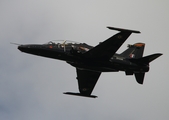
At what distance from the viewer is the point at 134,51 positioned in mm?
57906

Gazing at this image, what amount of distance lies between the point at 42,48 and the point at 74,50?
419 centimetres

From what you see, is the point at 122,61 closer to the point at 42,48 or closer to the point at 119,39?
the point at 119,39

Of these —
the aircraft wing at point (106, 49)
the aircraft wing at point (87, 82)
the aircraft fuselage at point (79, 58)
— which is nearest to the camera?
the aircraft wing at point (106, 49)

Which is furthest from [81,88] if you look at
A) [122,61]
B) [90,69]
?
[122,61]

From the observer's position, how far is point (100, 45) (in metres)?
52.3

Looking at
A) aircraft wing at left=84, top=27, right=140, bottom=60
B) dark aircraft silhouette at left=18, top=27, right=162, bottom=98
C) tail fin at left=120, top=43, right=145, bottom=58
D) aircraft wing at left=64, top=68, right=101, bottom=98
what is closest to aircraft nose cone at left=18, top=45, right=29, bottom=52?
dark aircraft silhouette at left=18, top=27, right=162, bottom=98

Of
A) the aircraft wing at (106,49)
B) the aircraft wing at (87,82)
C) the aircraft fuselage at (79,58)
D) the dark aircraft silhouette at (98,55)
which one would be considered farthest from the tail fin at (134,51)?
the aircraft wing at (87,82)

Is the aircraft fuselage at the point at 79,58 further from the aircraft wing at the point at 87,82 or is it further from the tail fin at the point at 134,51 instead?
the aircraft wing at the point at 87,82

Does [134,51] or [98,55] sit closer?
[98,55]

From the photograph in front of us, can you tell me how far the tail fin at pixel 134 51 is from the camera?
188ft

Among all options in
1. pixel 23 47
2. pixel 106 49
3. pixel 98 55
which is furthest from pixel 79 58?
pixel 23 47

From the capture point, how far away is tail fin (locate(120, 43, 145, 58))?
188 ft

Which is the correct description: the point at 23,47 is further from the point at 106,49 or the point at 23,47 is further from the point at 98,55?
the point at 106,49

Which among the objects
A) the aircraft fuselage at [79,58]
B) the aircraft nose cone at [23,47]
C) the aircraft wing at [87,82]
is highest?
the aircraft nose cone at [23,47]
